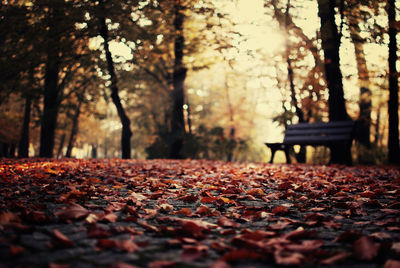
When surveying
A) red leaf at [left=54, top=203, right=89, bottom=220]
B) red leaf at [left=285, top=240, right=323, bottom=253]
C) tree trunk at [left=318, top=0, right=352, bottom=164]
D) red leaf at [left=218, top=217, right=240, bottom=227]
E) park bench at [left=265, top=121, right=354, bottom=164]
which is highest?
tree trunk at [left=318, top=0, right=352, bottom=164]

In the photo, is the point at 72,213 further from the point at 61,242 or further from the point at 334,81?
the point at 334,81

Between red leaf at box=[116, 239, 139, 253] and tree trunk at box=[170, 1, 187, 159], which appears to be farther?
tree trunk at box=[170, 1, 187, 159]

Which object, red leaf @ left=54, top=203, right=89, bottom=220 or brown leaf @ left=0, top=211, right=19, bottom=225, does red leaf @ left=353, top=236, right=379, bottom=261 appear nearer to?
red leaf @ left=54, top=203, right=89, bottom=220

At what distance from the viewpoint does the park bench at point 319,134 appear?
9531 mm

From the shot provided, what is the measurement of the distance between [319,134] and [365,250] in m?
8.99

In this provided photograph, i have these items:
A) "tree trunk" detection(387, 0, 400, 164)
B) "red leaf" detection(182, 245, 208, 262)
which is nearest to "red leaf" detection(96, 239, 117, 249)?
"red leaf" detection(182, 245, 208, 262)

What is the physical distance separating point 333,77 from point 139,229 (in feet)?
32.5

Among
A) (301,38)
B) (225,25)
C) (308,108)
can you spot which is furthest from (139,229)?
(308,108)

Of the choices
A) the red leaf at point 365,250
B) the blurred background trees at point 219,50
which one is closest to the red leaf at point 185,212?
the red leaf at point 365,250

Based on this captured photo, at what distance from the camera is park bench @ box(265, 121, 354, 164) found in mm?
9531

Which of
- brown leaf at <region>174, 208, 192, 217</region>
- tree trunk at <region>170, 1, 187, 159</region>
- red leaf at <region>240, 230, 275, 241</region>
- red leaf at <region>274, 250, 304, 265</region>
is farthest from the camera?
tree trunk at <region>170, 1, 187, 159</region>

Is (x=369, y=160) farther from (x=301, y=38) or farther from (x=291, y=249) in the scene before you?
(x=291, y=249)

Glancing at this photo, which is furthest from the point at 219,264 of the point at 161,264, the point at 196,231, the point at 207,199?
the point at 207,199

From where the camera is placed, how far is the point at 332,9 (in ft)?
32.9
